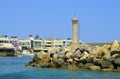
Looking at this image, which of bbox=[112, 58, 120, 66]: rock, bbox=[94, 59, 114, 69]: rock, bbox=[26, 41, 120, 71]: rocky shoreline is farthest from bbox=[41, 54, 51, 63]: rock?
bbox=[112, 58, 120, 66]: rock

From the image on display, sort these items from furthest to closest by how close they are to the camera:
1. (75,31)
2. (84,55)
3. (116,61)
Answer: (75,31) < (84,55) < (116,61)

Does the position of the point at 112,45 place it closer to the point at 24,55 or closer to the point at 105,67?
the point at 105,67

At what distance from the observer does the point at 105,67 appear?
46906mm

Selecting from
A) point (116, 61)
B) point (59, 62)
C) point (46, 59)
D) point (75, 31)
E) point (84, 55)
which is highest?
point (75, 31)

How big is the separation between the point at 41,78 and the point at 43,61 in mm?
17704

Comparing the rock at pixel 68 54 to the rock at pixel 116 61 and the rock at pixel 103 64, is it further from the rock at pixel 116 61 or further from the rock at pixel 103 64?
the rock at pixel 116 61

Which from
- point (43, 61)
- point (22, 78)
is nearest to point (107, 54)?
point (43, 61)

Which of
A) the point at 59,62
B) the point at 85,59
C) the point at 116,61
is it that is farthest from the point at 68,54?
the point at 116,61

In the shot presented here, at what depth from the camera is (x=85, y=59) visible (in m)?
49.3

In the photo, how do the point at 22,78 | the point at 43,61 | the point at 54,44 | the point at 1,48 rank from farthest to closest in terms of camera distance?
the point at 54,44 < the point at 1,48 < the point at 43,61 < the point at 22,78

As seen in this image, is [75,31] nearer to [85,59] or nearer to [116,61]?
[85,59]

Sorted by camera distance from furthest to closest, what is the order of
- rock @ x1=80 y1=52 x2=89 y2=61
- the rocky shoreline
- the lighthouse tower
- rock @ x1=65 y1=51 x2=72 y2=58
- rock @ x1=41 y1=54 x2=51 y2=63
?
the lighthouse tower, rock @ x1=41 y1=54 x2=51 y2=63, rock @ x1=65 y1=51 x2=72 y2=58, rock @ x1=80 y1=52 x2=89 y2=61, the rocky shoreline

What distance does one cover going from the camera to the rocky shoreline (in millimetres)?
46625

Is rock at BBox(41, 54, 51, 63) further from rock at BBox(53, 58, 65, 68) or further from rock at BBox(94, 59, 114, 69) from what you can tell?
rock at BBox(94, 59, 114, 69)
